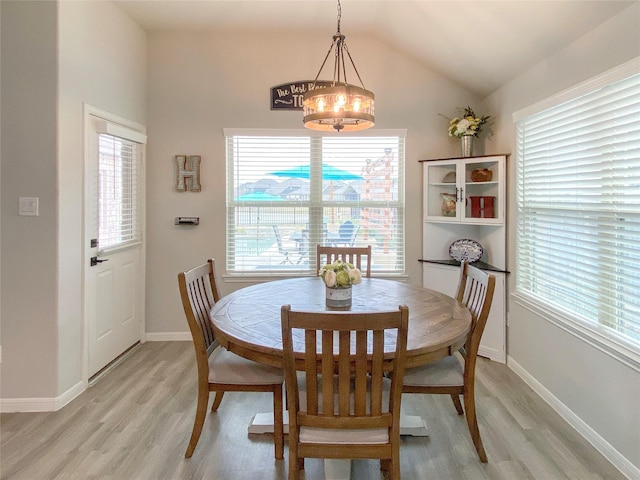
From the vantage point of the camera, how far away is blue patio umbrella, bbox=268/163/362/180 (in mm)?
4023

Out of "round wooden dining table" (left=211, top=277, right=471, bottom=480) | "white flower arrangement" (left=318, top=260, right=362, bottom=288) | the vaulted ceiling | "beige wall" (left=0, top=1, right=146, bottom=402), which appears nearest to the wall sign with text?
the vaulted ceiling

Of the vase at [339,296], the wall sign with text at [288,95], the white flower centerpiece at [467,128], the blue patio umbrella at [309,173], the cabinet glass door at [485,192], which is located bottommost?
the vase at [339,296]

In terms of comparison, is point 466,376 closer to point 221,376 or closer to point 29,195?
point 221,376

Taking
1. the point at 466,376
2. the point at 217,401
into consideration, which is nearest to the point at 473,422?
the point at 466,376

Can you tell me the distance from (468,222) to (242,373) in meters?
2.50

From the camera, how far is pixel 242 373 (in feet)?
7.02

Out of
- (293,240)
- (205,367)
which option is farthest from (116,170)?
(205,367)

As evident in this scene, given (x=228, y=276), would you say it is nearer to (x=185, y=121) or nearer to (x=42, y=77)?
(x=185, y=121)

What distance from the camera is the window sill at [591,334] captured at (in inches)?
80.5

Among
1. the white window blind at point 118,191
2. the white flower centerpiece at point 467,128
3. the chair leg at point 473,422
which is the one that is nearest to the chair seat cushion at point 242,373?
the chair leg at point 473,422

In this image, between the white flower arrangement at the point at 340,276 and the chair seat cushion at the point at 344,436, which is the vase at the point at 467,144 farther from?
the chair seat cushion at the point at 344,436

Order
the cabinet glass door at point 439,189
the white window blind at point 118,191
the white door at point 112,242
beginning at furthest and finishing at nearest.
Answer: the cabinet glass door at point 439,189 → the white window blind at point 118,191 → the white door at point 112,242

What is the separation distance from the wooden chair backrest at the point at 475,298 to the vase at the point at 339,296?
69 cm

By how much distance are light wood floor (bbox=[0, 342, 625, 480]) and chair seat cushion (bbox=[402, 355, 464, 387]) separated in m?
0.44
